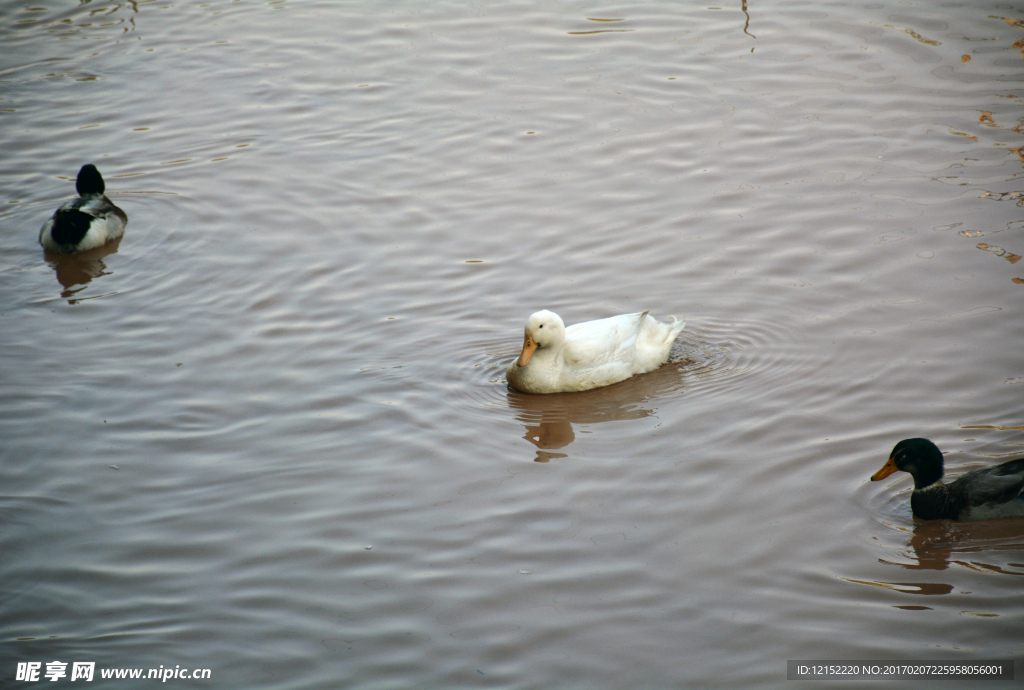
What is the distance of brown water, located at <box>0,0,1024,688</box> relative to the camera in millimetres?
4898

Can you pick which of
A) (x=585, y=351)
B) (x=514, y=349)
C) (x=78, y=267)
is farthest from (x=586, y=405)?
(x=78, y=267)

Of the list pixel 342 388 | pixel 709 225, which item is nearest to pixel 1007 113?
pixel 709 225

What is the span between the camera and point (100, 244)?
9891mm

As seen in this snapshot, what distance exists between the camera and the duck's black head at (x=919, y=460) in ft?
17.7

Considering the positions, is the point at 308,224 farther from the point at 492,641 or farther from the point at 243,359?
the point at 492,641

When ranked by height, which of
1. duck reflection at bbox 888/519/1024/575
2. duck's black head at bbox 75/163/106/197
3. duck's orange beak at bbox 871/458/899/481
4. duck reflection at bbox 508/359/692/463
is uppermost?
duck's black head at bbox 75/163/106/197

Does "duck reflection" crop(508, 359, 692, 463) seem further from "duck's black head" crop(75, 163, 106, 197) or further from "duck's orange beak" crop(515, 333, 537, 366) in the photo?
"duck's black head" crop(75, 163, 106, 197)

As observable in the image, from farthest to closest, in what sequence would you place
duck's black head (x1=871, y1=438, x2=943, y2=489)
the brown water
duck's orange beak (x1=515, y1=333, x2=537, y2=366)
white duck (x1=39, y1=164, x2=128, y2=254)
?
white duck (x1=39, y1=164, x2=128, y2=254)
duck's orange beak (x1=515, y1=333, x2=537, y2=366)
duck's black head (x1=871, y1=438, x2=943, y2=489)
the brown water

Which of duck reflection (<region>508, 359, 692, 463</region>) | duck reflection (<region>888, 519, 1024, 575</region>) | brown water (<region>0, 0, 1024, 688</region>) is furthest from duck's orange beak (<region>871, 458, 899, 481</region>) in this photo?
duck reflection (<region>508, 359, 692, 463</region>)

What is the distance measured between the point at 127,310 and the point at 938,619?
7152 mm

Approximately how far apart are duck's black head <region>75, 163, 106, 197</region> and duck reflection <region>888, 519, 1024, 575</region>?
925 centimetres

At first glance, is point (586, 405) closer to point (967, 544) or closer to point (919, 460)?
point (919, 460)

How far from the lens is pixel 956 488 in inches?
209

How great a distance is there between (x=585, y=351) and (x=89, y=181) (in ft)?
Result: 21.9
